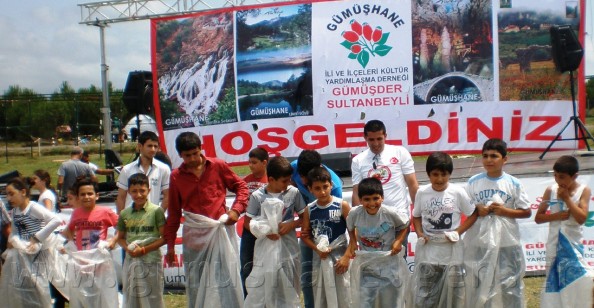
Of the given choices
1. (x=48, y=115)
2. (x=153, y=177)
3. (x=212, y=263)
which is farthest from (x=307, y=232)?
(x=48, y=115)

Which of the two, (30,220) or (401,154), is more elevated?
(401,154)

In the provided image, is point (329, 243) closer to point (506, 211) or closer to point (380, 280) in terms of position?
point (380, 280)

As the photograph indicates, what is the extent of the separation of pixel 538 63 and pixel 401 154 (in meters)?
2.81

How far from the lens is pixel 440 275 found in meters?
5.20

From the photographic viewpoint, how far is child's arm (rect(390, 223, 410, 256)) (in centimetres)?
507

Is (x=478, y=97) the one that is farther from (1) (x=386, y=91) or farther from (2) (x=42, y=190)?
(2) (x=42, y=190)

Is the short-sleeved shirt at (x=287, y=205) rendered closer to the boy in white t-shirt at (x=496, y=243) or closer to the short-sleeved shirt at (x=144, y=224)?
the short-sleeved shirt at (x=144, y=224)

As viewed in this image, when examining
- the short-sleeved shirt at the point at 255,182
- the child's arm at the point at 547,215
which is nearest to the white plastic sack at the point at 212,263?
the short-sleeved shirt at the point at 255,182

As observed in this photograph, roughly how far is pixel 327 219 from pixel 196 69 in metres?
3.75

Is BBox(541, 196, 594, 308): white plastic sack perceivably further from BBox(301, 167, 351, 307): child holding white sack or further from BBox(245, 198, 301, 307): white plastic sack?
BBox(245, 198, 301, 307): white plastic sack

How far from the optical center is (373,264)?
5.14 metres

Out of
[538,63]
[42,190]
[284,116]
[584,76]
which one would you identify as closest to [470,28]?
[538,63]

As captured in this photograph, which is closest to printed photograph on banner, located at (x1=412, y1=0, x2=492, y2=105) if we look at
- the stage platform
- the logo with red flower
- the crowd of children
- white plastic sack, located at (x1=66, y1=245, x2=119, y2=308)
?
the logo with red flower

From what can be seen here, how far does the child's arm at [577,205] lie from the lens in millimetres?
5059
